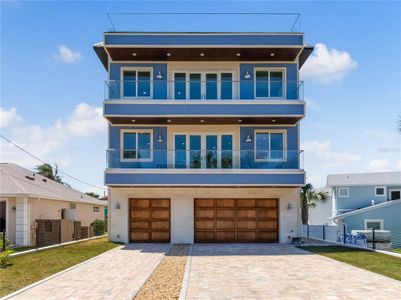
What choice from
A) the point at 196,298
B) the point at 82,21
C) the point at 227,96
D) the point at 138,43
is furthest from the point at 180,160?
the point at 196,298

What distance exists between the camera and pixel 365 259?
14.8 meters

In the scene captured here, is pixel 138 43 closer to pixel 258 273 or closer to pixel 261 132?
pixel 261 132

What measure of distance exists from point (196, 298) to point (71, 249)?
34.2ft

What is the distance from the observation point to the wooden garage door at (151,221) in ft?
70.9

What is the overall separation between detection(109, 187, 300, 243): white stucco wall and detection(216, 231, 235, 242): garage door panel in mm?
1367

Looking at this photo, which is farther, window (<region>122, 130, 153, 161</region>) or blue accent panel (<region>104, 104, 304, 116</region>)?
window (<region>122, 130, 153, 161</region>)

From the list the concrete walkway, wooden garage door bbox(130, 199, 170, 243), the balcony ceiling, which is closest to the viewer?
the concrete walkway

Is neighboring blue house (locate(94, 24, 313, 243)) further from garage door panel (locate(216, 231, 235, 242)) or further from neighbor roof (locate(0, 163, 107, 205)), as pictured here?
neighbor roof (locate(0, 163, 107, 205))

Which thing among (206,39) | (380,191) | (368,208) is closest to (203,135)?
(206,39)

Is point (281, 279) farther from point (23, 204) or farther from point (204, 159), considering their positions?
point (23, 204)

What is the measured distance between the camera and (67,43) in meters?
18.0

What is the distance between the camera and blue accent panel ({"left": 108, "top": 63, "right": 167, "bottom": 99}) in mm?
20922

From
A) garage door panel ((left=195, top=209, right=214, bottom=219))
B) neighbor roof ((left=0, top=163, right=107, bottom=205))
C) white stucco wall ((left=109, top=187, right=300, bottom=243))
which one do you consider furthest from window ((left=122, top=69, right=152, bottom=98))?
neighbor roof ((left=0, top=163, right=107, bottom=205))

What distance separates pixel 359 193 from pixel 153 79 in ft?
90.7
